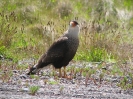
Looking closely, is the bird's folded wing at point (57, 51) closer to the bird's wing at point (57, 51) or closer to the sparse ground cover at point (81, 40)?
the bird's wing at point (57, 51)

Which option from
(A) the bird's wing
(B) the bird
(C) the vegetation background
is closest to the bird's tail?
(B) the bird

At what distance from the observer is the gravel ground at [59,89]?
7691 mm

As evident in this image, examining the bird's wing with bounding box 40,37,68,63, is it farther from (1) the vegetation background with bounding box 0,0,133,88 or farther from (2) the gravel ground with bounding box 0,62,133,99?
(1) the vegetation background with bounding box 0,0,133,88

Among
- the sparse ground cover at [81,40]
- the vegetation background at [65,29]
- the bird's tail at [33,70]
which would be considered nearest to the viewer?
the sparse ground cover at [81,40]

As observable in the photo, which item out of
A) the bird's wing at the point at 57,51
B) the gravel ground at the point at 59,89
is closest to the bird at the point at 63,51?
the bird's wing at the point at 57,51

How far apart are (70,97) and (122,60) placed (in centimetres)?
551

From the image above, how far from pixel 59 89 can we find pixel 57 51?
7.35 feet

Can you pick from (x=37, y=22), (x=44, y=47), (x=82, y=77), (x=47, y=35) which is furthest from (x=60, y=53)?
(x=37, y=22)

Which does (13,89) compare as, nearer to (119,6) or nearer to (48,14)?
(48,14)

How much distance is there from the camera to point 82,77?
10.4m

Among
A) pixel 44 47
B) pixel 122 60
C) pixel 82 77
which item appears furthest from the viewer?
pixel 44 47

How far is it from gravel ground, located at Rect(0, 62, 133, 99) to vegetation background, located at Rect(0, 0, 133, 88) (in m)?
0.48

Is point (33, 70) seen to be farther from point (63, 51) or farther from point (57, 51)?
point (63, 51)

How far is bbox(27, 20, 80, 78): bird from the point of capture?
10328mm
